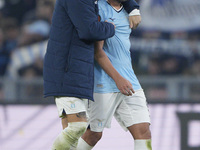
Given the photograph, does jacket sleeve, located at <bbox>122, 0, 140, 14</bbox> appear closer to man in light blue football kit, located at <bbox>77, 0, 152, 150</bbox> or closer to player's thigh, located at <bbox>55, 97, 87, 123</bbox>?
man in light blue football kit, located at <bbox>77, 0, 152, 150</bbox>

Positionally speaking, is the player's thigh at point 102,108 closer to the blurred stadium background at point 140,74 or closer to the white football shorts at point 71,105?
the white football shorts at point 71,105

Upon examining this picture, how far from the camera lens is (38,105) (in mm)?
6715

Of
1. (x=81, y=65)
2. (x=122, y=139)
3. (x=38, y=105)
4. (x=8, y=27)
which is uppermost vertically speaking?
(x=81, y=65)

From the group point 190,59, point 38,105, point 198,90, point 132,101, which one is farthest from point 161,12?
point 132,101

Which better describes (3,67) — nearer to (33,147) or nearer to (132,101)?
(33,147)

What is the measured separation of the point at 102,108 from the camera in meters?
4.16

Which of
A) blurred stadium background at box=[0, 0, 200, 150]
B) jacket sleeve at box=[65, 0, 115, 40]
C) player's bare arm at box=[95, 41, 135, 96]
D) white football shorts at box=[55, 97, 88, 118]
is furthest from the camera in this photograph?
blurred stadium background at box=[0, 0, 200, 150]

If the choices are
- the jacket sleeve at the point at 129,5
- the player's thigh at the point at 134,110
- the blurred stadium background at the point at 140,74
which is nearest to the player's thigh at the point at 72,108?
the player's thigh at the point at 134,110

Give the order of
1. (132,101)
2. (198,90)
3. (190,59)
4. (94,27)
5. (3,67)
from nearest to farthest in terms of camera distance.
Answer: (94,27), (132,101), (198,90), (3,67), (190,59)

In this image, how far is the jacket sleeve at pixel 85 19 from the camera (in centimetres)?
370

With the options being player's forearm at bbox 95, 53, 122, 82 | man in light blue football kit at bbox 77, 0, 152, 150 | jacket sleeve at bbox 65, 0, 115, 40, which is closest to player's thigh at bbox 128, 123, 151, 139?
man in light blue football kit at bbox 77, 0, 152, 150

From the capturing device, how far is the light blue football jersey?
4.12 metres

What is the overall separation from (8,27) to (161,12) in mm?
2937

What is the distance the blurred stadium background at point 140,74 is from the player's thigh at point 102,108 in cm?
237
